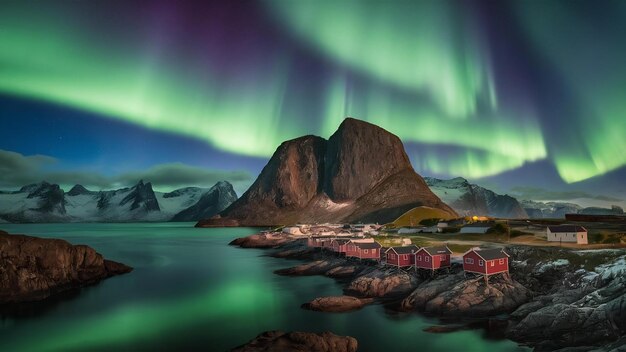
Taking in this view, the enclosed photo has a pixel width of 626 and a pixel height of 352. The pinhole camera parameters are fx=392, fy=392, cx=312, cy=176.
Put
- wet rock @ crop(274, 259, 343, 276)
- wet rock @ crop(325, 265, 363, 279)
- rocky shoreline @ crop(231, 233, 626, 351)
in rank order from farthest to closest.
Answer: wet rock @ crop(274, 259, 343, 276) → wet rock @ crop(325, 265, 363, 279) → rocky shoreline @ crop(231, 233, 626, 351)

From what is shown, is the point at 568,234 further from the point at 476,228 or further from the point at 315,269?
the point at 315,269

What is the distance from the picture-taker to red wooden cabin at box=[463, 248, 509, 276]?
4825cm

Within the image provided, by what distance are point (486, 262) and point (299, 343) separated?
2852cm

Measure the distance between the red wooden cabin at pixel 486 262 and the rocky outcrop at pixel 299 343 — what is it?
2373 cm

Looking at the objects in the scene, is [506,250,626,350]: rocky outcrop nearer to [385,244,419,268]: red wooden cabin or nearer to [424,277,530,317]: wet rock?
[424,277,530,317]: wet rock

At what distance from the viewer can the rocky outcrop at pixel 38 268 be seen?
56.8m

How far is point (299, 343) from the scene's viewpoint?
100ft

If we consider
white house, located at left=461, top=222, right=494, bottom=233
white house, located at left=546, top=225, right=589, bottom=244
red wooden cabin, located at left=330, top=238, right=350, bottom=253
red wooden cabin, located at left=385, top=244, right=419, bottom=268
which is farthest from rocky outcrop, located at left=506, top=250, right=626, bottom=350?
white house, located at left=461, top=222, right=494, bottom=233

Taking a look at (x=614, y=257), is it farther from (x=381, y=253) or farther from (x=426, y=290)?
(x=381, y=253)

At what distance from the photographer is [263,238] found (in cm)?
15600

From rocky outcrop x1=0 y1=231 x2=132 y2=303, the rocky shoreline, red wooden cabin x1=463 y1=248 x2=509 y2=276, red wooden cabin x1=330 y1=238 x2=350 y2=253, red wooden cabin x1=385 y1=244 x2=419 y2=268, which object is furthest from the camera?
red wooden cabin x1=330 y1=238 x2=350 y2=253

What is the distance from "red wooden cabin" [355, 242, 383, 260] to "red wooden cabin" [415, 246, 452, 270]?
16.6 metres

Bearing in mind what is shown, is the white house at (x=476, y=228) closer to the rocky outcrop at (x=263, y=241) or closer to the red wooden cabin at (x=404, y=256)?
the red wooden cabin at (x=404, y=256)

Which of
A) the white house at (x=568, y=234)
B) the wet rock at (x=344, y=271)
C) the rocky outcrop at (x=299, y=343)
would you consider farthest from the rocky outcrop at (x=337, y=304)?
the white house at (x=568, y=234)
